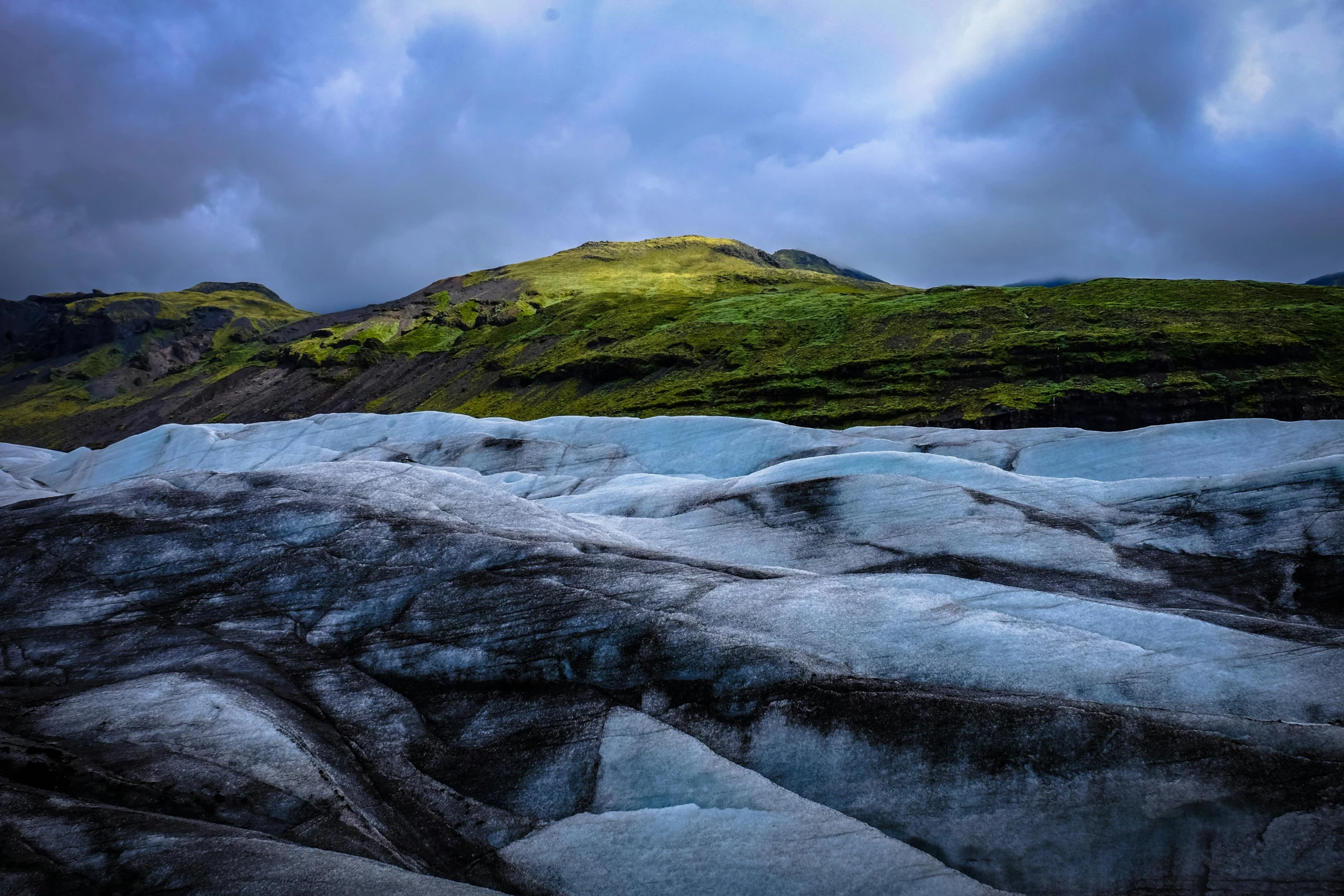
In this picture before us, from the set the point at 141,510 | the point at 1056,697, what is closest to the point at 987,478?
the point at 1056,697

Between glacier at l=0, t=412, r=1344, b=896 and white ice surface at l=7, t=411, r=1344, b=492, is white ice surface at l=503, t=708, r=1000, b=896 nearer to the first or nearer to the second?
glacier at l=0, t=412, r=1344, b=896

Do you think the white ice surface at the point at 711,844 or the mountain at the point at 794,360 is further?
the mountain at the point at 794,360

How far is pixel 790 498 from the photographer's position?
23.4m

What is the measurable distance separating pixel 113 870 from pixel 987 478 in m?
23.2

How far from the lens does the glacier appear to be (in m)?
9.32

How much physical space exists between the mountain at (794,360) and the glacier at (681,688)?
160 feet

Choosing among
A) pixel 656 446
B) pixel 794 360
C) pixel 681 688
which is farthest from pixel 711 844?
pixel 794 360

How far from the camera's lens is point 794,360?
3403 inches

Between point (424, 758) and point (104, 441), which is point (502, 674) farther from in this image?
point (104, 441)

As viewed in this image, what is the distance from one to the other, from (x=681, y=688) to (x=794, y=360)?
250 feet

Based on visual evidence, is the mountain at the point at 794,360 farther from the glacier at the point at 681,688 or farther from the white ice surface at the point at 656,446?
the glacier at the point at 681,688

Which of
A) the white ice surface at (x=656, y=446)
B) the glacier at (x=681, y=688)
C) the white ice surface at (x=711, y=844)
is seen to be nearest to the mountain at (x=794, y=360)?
the white ice surface at (x=656, y=446)

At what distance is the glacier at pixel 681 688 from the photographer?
932cm

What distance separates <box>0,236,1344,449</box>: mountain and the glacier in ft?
160
